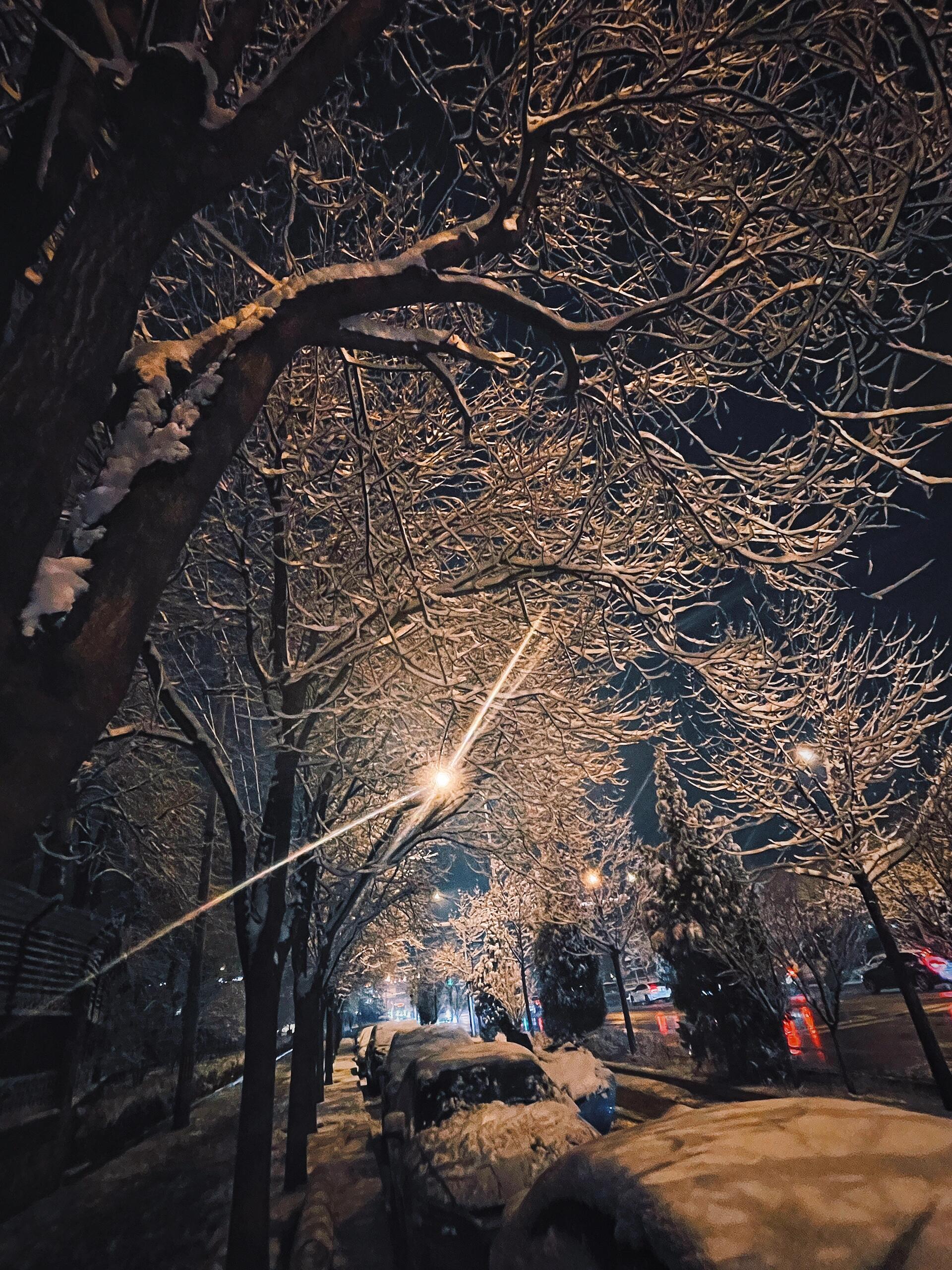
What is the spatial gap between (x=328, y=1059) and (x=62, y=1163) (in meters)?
15.2

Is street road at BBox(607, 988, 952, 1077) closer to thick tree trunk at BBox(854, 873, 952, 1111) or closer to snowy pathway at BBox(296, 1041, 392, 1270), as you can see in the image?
thick tree trunk at BBox(854, 873, 952, 1111)

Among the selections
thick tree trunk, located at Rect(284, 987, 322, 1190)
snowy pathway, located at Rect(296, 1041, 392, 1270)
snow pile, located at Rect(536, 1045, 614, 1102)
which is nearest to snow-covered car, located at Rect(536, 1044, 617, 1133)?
snow pile, located at Rect(536, 1045, 614, 1102)

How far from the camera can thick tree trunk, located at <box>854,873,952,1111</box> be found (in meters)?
8.45

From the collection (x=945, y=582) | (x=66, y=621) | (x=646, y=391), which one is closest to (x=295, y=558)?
(x=646, y=391)

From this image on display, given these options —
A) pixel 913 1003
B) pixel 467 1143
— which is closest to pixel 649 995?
pixel 913 1003

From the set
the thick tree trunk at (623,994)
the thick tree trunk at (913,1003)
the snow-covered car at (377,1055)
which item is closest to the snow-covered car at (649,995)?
the thick tree trunk at (623,994)

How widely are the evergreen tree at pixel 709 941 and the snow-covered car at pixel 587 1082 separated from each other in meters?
5.10

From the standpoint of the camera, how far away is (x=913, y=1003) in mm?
8914

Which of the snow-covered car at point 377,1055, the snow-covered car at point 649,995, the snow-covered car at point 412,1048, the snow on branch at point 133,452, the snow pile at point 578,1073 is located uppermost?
the snow on branch at point 133,452

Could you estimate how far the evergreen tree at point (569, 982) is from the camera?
70.5 ft

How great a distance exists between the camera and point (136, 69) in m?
2.47

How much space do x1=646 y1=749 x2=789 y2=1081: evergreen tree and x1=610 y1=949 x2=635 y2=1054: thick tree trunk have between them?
317 centimetres

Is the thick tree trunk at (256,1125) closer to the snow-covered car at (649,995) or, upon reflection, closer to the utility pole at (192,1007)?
the utility pole at (192,1007)

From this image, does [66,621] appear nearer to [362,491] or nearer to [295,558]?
[362,491]
